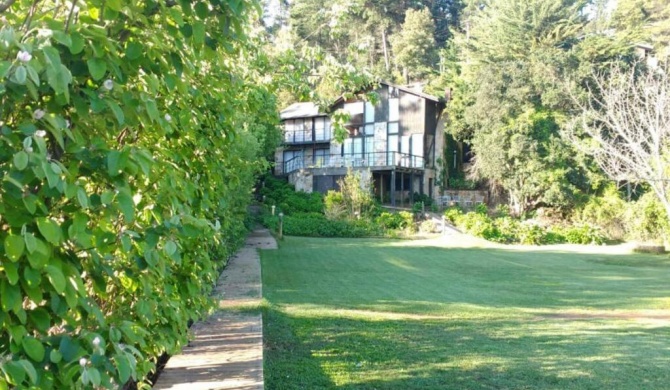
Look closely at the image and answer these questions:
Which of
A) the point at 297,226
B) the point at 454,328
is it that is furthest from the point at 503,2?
the point at 454,328

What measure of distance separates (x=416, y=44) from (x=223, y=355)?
48.2 meters

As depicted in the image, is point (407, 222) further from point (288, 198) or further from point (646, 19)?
point (646, 19)

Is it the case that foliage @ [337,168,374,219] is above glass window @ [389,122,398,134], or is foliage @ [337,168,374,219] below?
below

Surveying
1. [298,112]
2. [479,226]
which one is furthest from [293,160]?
[479,226]

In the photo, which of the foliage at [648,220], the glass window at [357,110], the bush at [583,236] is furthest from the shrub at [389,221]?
the glass window at [357,110]

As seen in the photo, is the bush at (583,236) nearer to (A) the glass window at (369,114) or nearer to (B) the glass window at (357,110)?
(A) the glass window at (369,114)

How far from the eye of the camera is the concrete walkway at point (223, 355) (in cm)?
471

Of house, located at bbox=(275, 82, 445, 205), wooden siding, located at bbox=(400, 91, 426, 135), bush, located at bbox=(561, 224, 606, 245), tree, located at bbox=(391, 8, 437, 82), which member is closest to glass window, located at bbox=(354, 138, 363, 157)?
house, located at bbox=(275, 82, 445, 205)

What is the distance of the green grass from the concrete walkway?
335mm

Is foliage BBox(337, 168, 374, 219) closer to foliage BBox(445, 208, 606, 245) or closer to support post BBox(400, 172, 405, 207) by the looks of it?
foliage BBox(445, 208, 606, 245)

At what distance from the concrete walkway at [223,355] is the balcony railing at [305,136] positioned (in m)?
34.3

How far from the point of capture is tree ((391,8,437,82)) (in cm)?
5047

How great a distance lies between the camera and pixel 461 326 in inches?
350

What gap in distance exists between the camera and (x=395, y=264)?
18.4 metres
